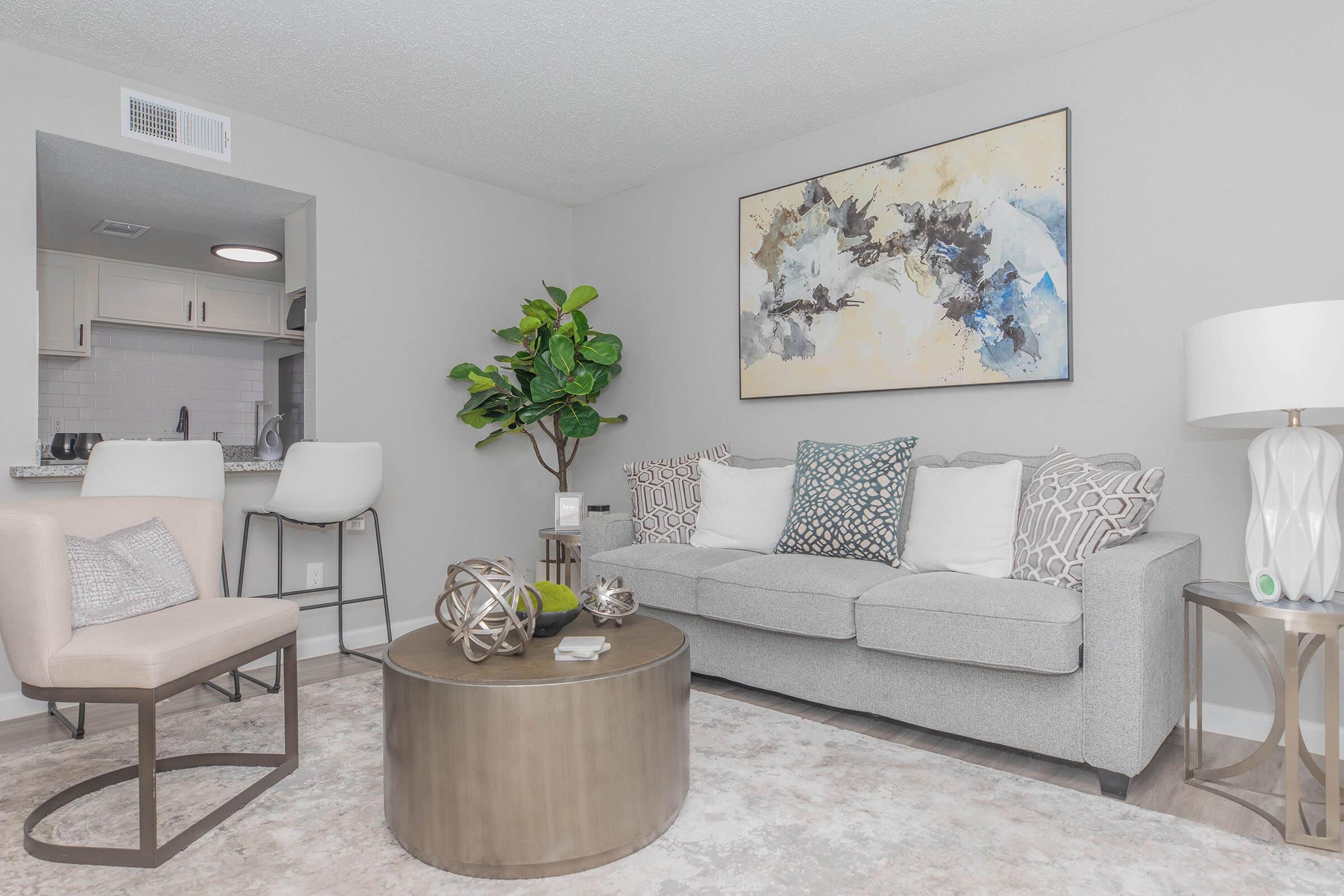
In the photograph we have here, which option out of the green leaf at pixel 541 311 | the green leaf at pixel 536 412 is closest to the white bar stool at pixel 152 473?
the green leaf at pixel 536 412

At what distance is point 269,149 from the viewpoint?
3.73 m

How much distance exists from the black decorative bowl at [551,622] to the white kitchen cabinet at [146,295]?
4.95m

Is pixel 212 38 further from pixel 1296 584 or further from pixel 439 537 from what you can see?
pixel 1296 584

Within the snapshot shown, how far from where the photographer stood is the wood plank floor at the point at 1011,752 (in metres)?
2.10

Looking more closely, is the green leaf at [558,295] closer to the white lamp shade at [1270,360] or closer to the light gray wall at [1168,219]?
the light gray wall at [1168,219]

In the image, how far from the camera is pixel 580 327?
172 inches

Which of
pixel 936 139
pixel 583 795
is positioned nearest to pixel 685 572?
pixel 583 795

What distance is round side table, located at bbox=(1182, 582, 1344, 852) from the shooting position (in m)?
1.90

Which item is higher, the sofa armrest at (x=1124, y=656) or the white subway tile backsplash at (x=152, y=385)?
the white subway tile backsplash at (x=152, y=385)

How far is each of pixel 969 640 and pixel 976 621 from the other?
0.19 feet

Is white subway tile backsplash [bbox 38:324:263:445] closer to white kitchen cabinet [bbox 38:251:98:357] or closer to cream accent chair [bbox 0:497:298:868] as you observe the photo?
Answer: white kitchen cabinet [bbox 38:251:98:357]

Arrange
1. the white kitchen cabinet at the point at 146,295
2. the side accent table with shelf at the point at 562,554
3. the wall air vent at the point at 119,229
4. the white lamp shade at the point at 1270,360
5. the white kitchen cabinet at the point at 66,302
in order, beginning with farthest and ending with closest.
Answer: the white kitchen cabinet at the point at 146,295 < the white kitchen cabinet at the point at 66,302 < the wall air vent at the point at 119,229 < the side accent table with shelf at the point at 562,554 < the white lamp shade at the point at 1270,360

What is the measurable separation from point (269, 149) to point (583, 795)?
341 cm

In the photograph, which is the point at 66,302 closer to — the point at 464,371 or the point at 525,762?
the point at 464,371
